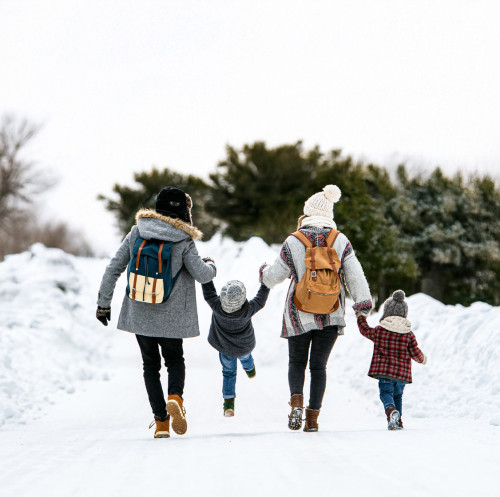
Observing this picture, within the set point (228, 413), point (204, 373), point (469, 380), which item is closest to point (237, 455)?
point (228, 413)

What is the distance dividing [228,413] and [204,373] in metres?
3.83

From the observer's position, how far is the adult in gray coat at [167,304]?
4656mm

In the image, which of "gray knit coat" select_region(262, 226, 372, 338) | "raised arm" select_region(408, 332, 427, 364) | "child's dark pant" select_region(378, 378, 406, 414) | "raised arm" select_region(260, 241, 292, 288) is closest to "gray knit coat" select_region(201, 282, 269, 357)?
"raised arm" select_region(260, 241, 292, 288)

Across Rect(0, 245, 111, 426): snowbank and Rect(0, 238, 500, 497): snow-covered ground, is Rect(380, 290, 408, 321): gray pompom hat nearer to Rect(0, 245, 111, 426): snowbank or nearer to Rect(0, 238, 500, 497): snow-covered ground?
Rect(0, 238, 500, 497): snow-covered ground

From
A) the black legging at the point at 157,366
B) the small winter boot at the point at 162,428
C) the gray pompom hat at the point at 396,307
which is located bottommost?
the small winter boot at the point at 162,428

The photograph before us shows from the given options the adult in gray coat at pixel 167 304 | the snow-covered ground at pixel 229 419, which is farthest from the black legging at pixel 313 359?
the adult in gray coat at pixel 167 304

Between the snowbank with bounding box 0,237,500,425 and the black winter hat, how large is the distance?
9.83 ft

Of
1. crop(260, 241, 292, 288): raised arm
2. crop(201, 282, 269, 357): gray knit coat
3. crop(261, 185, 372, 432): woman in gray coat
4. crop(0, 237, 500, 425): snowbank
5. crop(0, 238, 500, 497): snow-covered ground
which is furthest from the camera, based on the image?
crop(0, 237, 500, 425): snowbank

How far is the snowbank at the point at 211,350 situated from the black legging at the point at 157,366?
2.28 m

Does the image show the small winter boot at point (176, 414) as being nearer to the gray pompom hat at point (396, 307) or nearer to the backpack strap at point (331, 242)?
the backpack strap at point (331, 242)

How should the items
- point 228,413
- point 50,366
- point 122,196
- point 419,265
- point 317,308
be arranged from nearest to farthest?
point 317,308 → point 228,413 → point 50,366 → point 419,265 → point 122,196

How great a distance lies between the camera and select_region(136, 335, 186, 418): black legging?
4750 millimetres

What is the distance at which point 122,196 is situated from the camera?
28828 millimetres

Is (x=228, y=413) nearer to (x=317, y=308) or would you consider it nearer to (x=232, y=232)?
(x=317, y=308)
